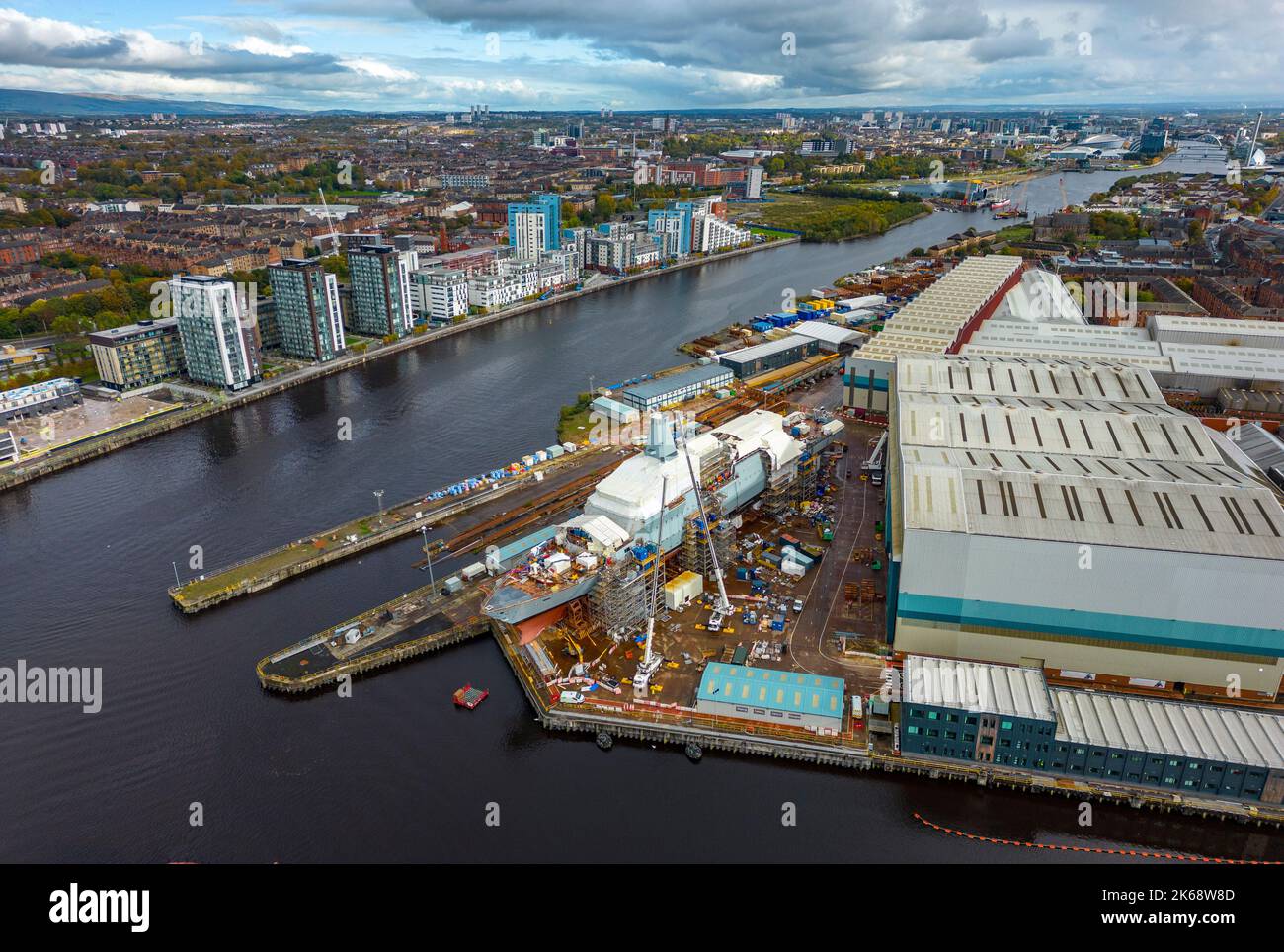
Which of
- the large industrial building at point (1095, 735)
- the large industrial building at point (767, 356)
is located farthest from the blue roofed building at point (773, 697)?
the large industrial building at point (767, 356)

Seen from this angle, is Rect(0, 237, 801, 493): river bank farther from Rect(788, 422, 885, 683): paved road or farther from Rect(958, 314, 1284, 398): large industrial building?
Rect(958, 314, 1284, 398): large industrial building

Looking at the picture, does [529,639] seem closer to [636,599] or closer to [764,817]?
[636,599]

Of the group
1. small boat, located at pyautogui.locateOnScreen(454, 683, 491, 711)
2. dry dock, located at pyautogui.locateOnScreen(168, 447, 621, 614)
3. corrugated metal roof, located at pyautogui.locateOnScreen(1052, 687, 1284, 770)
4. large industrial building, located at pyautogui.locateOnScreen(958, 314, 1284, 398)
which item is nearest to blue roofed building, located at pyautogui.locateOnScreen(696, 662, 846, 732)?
corrugated metal roof, located at pyautogui.locateOnScreen(1052, 687, 1284, 770)

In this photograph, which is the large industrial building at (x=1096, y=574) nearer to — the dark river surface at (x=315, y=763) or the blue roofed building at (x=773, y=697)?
the blue roofed building at (x=773, y=697)

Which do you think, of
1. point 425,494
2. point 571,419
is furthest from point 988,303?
point 425,494

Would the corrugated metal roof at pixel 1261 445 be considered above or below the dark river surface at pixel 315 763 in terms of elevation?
above
